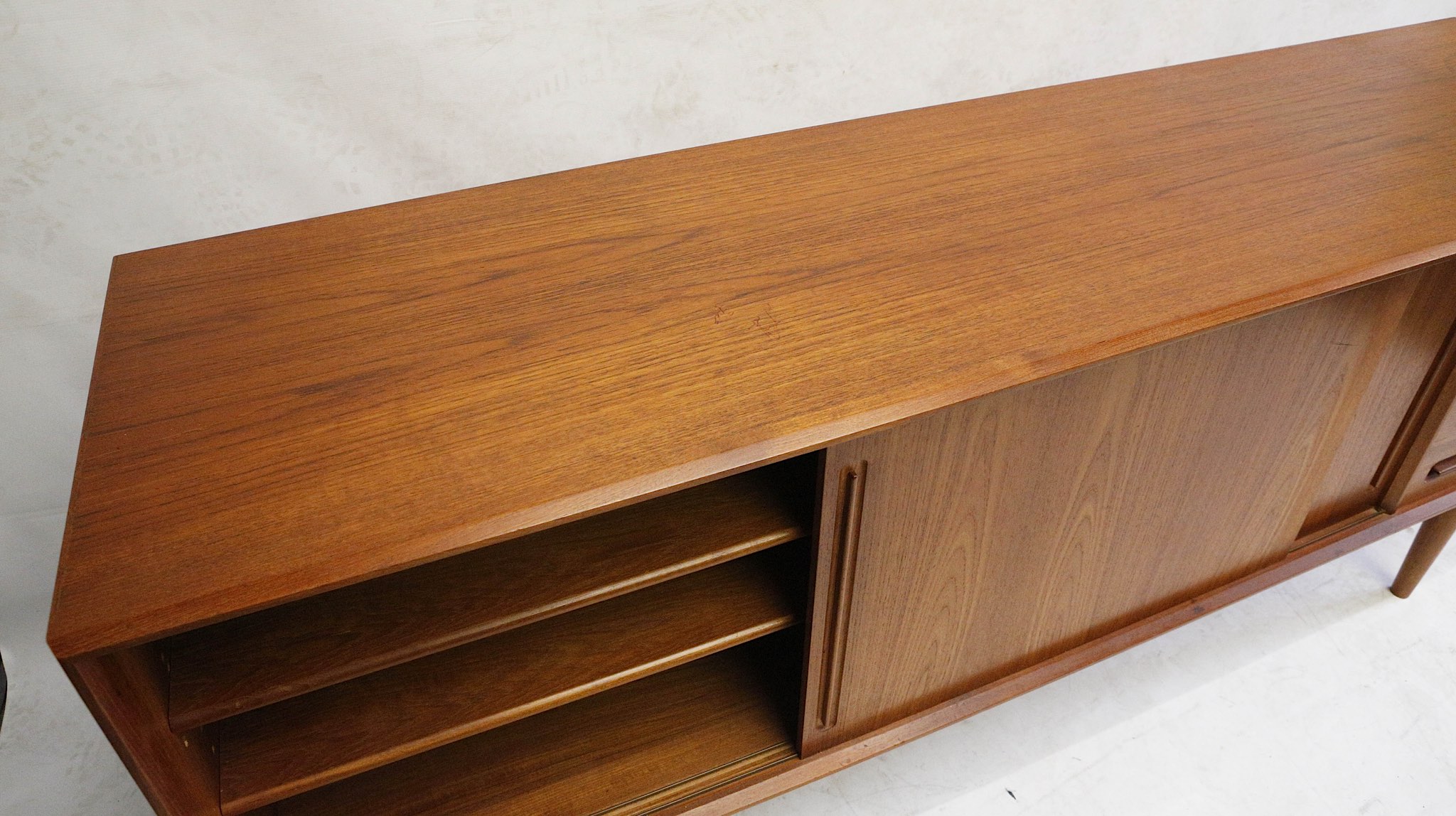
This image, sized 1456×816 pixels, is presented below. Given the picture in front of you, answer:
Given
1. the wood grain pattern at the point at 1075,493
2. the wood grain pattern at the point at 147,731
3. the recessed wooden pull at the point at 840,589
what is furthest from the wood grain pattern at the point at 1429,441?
the wood grain pattern at the point at 147,731

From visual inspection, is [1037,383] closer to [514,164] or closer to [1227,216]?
[1227,216]

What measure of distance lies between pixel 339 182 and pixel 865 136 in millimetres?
839

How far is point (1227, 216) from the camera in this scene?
1.18 metres

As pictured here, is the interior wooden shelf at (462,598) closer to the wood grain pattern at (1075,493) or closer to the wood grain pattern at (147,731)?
the wood grain pattern at (147,731)

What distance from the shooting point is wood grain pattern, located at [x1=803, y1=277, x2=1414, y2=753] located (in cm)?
102

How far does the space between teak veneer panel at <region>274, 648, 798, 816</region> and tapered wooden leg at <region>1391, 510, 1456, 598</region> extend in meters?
1.11

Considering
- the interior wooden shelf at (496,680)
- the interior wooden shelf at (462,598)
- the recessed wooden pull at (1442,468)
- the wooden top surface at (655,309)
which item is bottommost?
the recessed wooden pull at (1442,468)

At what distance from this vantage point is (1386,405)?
1.35 metres

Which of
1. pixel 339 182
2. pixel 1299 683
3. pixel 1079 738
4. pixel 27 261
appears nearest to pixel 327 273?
pixel 339 182

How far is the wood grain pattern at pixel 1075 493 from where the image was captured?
1017 mm

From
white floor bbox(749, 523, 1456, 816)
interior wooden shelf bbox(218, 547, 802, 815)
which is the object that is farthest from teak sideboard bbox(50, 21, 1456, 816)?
white floor bbox(749, 523, 1456, 816)

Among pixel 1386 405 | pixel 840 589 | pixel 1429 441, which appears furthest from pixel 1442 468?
pixel 840 589

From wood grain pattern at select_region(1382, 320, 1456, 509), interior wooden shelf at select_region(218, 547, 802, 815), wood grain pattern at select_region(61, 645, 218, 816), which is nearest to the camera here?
wood grain pattern at select_region(61, 645, 218, 816)

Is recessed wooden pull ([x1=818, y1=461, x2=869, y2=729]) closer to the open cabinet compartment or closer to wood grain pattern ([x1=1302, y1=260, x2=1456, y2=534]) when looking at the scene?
the open cabinet compartment
